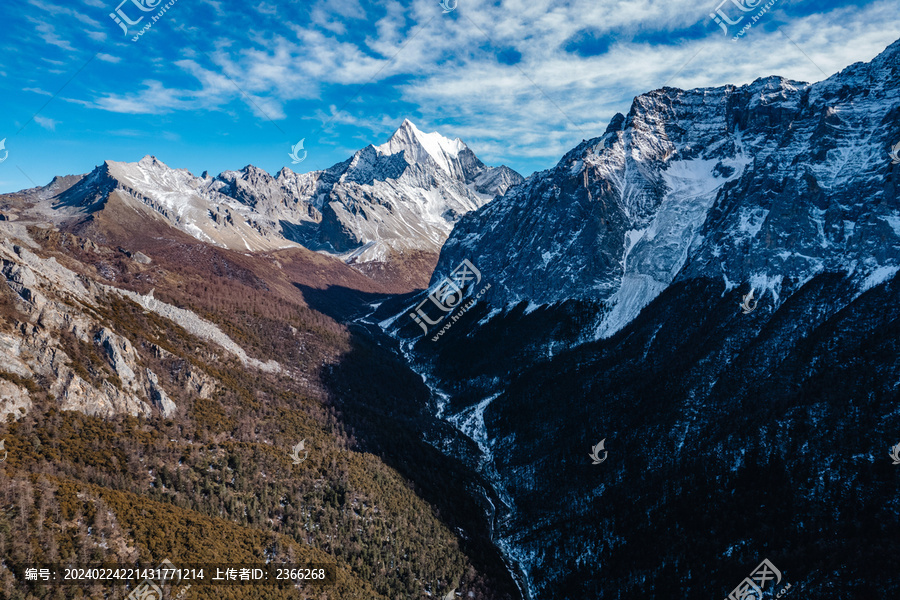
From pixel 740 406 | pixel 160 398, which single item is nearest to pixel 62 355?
pixel 160 398

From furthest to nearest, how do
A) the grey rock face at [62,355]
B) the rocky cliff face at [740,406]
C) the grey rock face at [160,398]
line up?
the grey rock face at [160,398]
the rocky cliff face at [740,406]
the grey rock face at [62,355]

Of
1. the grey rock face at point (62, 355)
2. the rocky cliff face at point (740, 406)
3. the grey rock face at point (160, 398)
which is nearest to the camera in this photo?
the grey rock face at point (62, 355)

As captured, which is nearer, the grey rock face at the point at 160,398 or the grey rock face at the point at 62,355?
the grey rock face at the point at 62,355

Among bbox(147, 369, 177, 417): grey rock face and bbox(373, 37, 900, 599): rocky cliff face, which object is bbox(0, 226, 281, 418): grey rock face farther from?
bbox(373, 37, 900, 599): rocky cliff face

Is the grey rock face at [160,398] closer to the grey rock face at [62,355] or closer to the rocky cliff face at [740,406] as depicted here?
the grey rock face at [62,355]

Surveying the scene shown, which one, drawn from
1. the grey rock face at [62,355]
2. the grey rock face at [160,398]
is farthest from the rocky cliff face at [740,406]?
the grey rock face at [62,355]

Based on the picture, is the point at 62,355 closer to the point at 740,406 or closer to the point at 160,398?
the point at 160,398

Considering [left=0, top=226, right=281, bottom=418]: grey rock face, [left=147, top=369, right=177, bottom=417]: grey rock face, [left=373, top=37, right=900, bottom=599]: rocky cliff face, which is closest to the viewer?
[left=0, top=226, right=281, bottom=418]: grey rock face

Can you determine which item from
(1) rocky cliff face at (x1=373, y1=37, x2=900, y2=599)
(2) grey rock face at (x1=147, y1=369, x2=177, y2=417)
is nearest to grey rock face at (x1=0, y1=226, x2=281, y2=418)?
(2) grey rock face at (x1=147, y1=369, x2=177, y2=417)

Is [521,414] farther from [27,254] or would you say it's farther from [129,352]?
[27,254]

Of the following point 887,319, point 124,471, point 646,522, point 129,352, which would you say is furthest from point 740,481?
point 129,352
